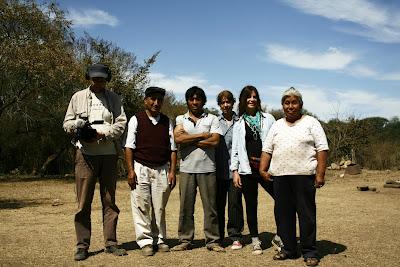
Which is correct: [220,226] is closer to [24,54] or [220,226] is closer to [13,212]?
[13,212]

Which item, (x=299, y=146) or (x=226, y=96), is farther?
(x=226, y=96)

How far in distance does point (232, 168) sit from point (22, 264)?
101 inches

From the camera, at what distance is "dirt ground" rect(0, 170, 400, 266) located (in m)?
4.75

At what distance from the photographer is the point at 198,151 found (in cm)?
513

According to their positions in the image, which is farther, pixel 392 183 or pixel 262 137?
pixel 392 183

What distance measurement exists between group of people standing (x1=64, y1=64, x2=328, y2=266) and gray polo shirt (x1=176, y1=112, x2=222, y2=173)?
1cm

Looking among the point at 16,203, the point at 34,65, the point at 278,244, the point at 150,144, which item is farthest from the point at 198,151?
the point at 34,65

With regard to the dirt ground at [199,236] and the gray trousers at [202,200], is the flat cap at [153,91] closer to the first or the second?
the gray trousers at [202,200]

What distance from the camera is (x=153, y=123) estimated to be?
5.14 meters

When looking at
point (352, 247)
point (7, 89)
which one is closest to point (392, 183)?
point (352, 247)

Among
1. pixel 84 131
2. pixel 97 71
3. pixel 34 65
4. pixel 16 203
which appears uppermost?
pixel 34 65

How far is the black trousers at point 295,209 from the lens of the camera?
4625 mm

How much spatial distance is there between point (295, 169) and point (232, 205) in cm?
107

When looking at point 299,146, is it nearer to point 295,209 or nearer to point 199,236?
point 295,209
